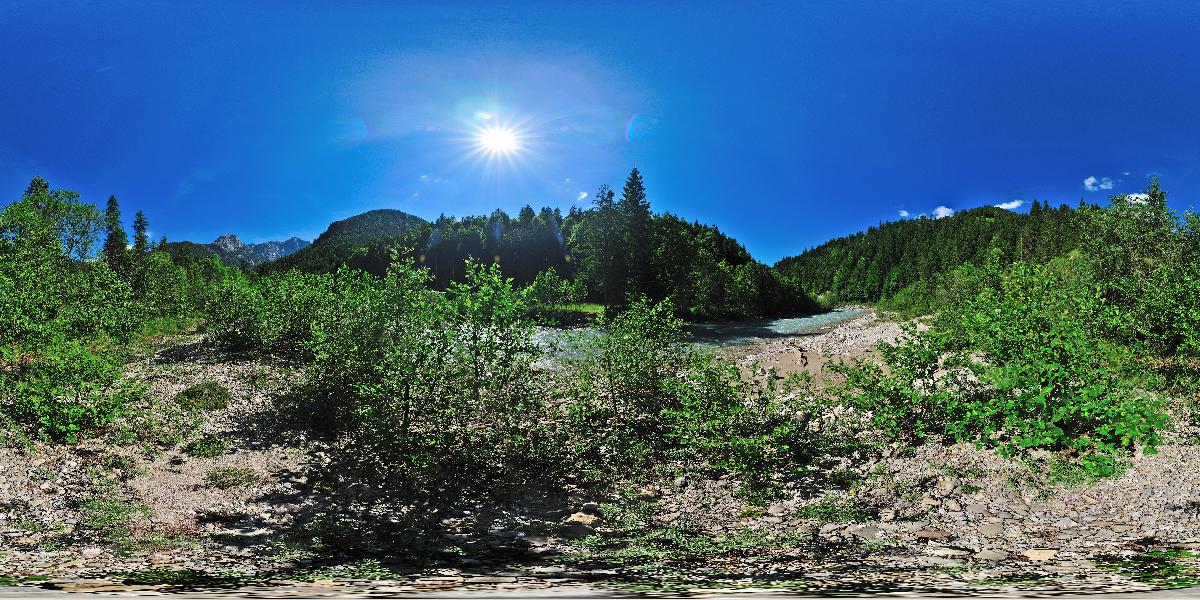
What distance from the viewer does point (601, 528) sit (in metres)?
7.11

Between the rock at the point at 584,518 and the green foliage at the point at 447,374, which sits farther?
the green foliage at the point at 447,374

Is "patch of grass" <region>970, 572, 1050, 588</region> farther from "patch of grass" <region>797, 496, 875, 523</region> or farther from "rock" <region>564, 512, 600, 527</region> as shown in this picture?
"rock" <region>564, 512, 600, 527</region>

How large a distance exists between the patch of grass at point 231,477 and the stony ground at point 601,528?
0.16ft

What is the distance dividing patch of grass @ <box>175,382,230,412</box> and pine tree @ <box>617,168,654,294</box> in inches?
1460

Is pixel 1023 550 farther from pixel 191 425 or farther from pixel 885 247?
pixel 885 247

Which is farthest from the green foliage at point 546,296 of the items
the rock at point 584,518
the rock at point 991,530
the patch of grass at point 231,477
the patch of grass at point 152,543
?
the rock at point 991,530

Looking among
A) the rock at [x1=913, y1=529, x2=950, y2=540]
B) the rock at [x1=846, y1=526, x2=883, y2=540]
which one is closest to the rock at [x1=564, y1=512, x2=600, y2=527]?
the rock at [x1=846, y1=526, x2=883, y2=540]

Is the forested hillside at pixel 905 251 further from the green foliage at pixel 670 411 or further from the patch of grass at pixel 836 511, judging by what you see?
the patch of grass at pixel 836 511

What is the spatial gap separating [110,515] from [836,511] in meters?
8.62

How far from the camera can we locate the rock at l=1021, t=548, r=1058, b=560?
4.86m

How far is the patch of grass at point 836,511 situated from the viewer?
6848 mm

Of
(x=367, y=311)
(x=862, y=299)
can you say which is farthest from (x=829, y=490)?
(x=862, y=299)

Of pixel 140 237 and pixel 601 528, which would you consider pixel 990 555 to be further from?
pixel 140 237

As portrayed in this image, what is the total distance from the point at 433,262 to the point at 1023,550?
9533cm
